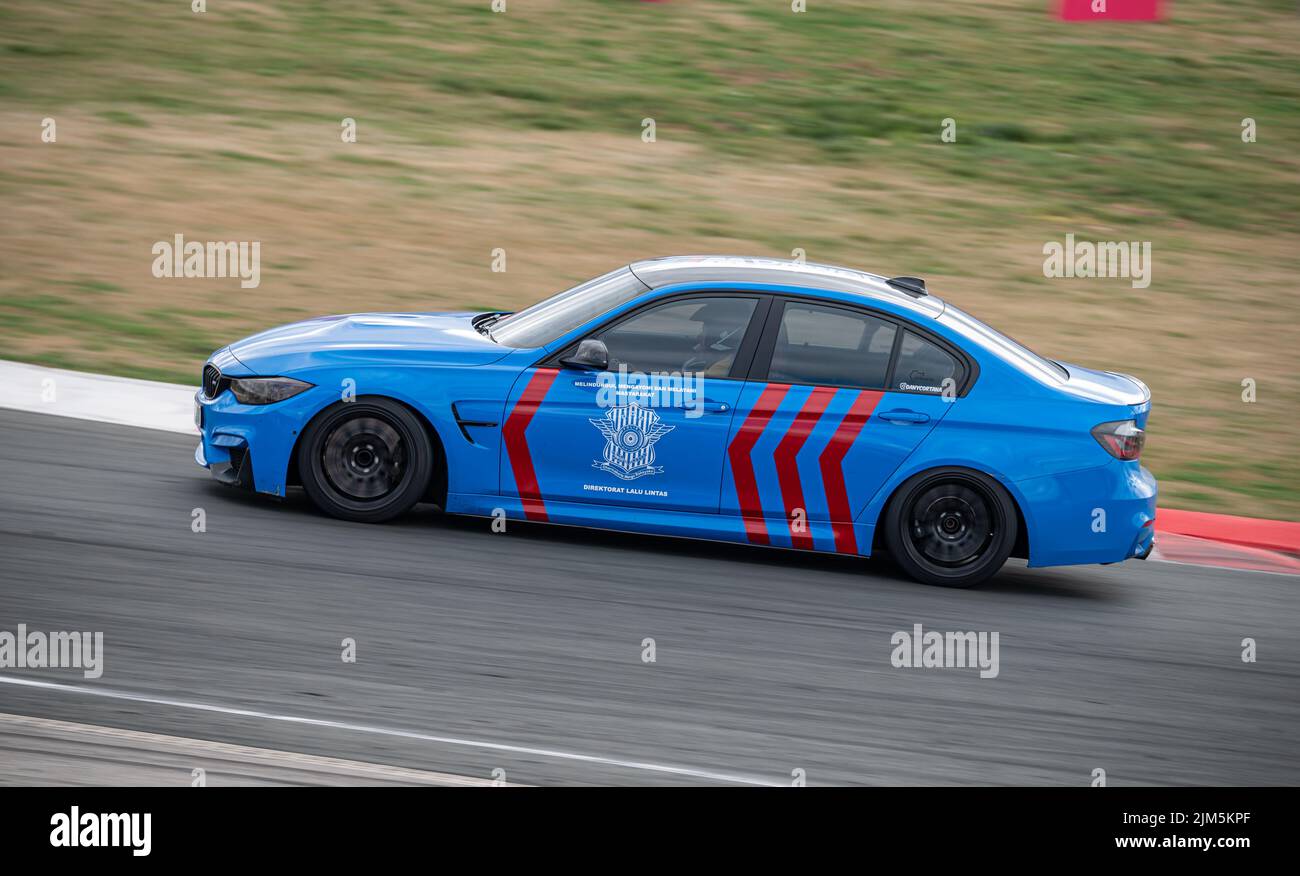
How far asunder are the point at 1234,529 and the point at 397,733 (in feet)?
21.2

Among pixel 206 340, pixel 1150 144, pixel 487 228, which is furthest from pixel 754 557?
pixel 1150 144

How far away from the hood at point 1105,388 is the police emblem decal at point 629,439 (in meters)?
2.32

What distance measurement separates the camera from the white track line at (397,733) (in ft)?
18.1

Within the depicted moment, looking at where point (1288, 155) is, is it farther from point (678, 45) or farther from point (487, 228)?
point (487, 228)

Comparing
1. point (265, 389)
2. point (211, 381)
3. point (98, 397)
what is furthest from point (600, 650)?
point (98, 397)

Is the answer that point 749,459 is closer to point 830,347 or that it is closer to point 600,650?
point 830,347

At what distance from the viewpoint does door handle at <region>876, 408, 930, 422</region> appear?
7898 millimetres

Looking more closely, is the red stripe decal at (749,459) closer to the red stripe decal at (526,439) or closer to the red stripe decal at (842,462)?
the red stripe decal at (842,462)

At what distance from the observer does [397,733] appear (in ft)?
18.5

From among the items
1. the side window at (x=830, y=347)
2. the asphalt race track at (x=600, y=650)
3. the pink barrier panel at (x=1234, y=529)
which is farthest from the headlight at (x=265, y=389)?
the pink barrier panel at (x=1234, y=529)

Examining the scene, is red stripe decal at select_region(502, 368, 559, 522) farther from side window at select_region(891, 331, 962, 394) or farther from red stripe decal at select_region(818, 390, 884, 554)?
side window at select_region(891, 331, 962, 394)

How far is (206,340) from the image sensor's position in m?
12.0

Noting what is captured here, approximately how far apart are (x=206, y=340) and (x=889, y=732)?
7.71 metres

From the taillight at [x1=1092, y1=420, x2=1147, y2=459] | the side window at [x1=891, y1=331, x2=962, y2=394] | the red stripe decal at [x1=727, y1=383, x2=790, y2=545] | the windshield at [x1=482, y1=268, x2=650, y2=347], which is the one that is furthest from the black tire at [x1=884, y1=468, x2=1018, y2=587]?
the windshield at [x1=482, y1=268, x2=650, y2=347]
